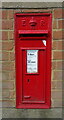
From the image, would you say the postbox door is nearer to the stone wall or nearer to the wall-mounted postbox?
the wall-mounted postbox

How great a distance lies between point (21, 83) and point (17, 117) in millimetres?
575

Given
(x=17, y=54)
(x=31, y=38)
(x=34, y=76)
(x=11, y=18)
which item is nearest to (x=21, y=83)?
(x=34, y=76)

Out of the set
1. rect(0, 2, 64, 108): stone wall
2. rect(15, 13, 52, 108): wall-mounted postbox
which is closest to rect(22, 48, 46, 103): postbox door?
rect(15, 13, 52, 108): wall-mounted postbox

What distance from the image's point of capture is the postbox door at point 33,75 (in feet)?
9.66

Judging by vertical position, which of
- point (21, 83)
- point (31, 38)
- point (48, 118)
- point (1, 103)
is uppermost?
point (31, 38)

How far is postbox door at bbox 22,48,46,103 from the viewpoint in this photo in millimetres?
2945

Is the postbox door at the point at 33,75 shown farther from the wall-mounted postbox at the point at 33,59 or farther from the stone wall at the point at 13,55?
the stone wall at the point at 13,55

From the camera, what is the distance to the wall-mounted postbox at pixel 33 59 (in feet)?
9.46

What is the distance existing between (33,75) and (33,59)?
24 cm

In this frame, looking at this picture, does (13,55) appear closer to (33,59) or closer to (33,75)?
(33,59)

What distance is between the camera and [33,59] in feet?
9.72

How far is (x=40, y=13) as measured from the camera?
2879 mm

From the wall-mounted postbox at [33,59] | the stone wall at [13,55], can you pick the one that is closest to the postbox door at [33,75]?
the wall-mounted postbox at [33,59]

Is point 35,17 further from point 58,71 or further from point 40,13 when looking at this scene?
point 58,71
